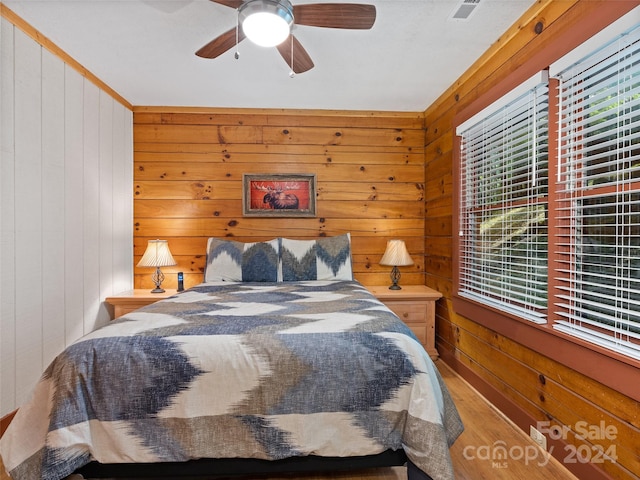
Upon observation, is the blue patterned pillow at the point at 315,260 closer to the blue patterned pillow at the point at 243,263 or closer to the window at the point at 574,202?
the blue patterned pillow at the point at 243,263

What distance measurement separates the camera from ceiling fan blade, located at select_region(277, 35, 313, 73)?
205 centimetres

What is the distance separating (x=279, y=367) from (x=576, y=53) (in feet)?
6.22

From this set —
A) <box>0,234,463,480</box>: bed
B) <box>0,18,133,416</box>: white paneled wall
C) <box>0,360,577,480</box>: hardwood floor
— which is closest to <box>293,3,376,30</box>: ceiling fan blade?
<box>0,234,463,480</box>: bed

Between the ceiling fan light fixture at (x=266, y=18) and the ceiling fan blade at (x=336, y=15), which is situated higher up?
the ceiling fan blade at (x=336, y=15)

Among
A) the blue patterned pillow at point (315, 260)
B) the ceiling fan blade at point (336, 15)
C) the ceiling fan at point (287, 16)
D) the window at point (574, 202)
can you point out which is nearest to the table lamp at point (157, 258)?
the blue patterned pillow at point (315, 260)

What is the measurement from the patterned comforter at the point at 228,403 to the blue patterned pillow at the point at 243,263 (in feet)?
4.96

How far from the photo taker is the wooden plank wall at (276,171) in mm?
3494

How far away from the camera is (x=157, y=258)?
3.15m

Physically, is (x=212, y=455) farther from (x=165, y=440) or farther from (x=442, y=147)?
(x=442, y=147)

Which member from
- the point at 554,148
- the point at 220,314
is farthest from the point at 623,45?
the point at 220,314

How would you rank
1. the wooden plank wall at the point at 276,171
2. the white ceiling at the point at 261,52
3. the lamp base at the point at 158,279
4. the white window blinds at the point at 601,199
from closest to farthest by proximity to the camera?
the white window blinds at the point at 601,199
the white ceiling at the point at 261,52
the lamp base at the point at 158,279
the wooden plank wall at the point at 276,171

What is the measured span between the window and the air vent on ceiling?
1.83ft

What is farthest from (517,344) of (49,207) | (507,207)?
(49,207)

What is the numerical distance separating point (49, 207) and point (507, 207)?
2.97 m
